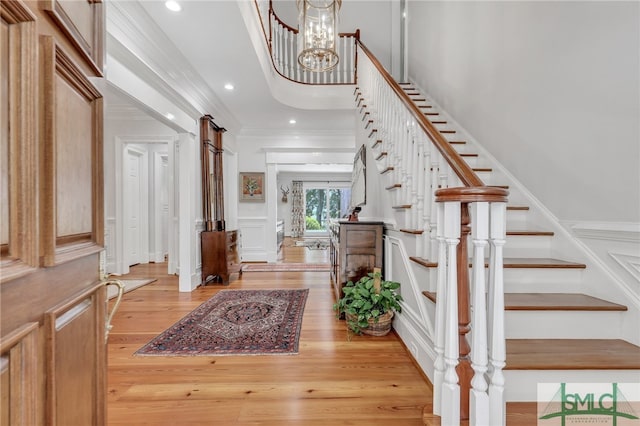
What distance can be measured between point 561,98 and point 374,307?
189 centimetres

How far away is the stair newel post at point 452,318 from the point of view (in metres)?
1.16

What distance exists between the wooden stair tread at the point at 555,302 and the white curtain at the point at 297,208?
9.82 m

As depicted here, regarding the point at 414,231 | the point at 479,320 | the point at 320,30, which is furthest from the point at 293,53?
the point at 479,320

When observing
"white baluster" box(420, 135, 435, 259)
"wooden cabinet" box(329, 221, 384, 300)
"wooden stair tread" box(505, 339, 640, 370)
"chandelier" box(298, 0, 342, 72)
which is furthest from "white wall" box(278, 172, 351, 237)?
"wooden stair tread" box(505, 339, 640, 370)

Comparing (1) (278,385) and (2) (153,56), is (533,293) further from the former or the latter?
(2) (153,56)

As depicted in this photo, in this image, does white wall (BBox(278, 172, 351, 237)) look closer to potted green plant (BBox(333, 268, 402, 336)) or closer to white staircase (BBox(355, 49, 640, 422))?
white staircase (BBox(355, 49, 640, 422))

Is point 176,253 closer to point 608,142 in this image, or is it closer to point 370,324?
point 370,324

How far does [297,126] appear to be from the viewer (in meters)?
5.68

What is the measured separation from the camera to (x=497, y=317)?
1.08 m

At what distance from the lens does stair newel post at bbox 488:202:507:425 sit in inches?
42.8

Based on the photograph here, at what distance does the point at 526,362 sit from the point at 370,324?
120 centimetres

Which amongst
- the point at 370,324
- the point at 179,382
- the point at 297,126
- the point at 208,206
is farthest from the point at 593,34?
the point at 297,126

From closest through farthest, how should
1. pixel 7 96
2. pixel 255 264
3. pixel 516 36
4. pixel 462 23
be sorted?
pixel 7 96 < pixel 516 36 < pixel 462 23 < pixel 255 264

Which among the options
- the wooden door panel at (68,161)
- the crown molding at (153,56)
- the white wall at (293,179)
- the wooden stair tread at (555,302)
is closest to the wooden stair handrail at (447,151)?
the wooden stair tread at (555,302)
